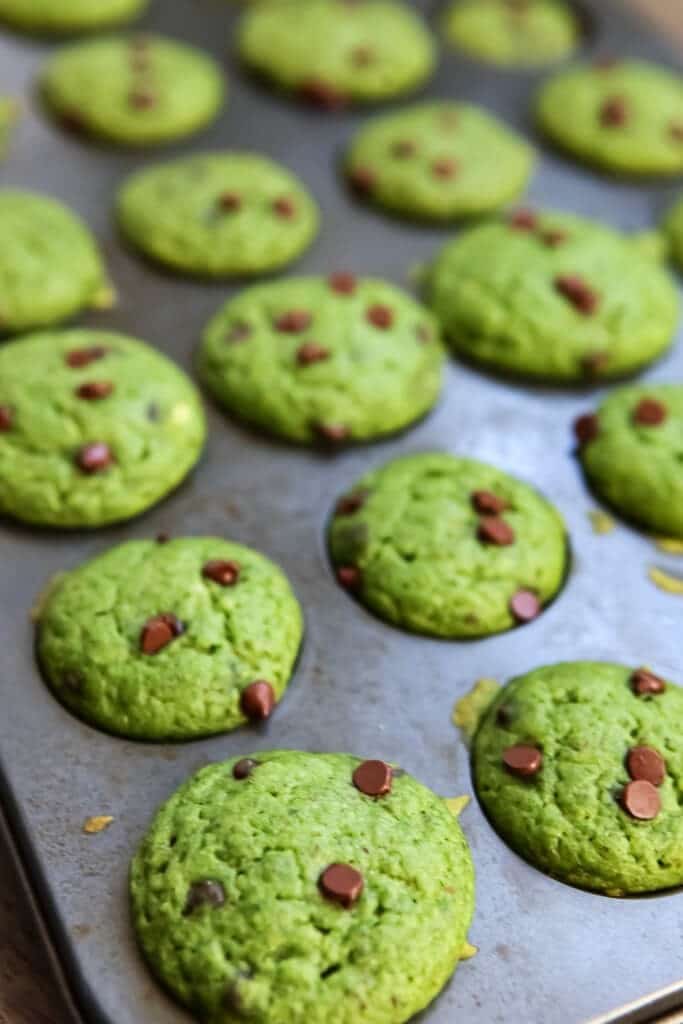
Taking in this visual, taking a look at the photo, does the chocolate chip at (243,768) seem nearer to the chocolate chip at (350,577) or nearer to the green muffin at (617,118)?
the chocolate chip at (350,577)

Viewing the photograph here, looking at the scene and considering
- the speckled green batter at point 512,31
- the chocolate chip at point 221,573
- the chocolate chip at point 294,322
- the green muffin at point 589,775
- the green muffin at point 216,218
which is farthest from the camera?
the speckled green batter at point 512,31

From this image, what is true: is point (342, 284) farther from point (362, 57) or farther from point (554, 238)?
point (362, 57)

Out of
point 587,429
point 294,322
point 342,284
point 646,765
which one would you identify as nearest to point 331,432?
point 294,322

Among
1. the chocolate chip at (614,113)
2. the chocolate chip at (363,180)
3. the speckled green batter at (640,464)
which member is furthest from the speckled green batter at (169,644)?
the chocolate chip at (614,113)

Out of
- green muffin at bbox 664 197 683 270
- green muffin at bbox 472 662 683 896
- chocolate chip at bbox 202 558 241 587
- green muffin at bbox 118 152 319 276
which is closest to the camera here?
green muffin at bbox 472 662 683 896

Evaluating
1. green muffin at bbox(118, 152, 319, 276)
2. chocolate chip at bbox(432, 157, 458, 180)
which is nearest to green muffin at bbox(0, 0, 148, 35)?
green muffin at bbox(118, 152, 319, 276)

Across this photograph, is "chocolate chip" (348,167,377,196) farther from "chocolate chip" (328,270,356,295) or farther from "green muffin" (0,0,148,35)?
"green muffin" (0,0,148,35)

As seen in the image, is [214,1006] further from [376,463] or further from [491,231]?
[491,231]
